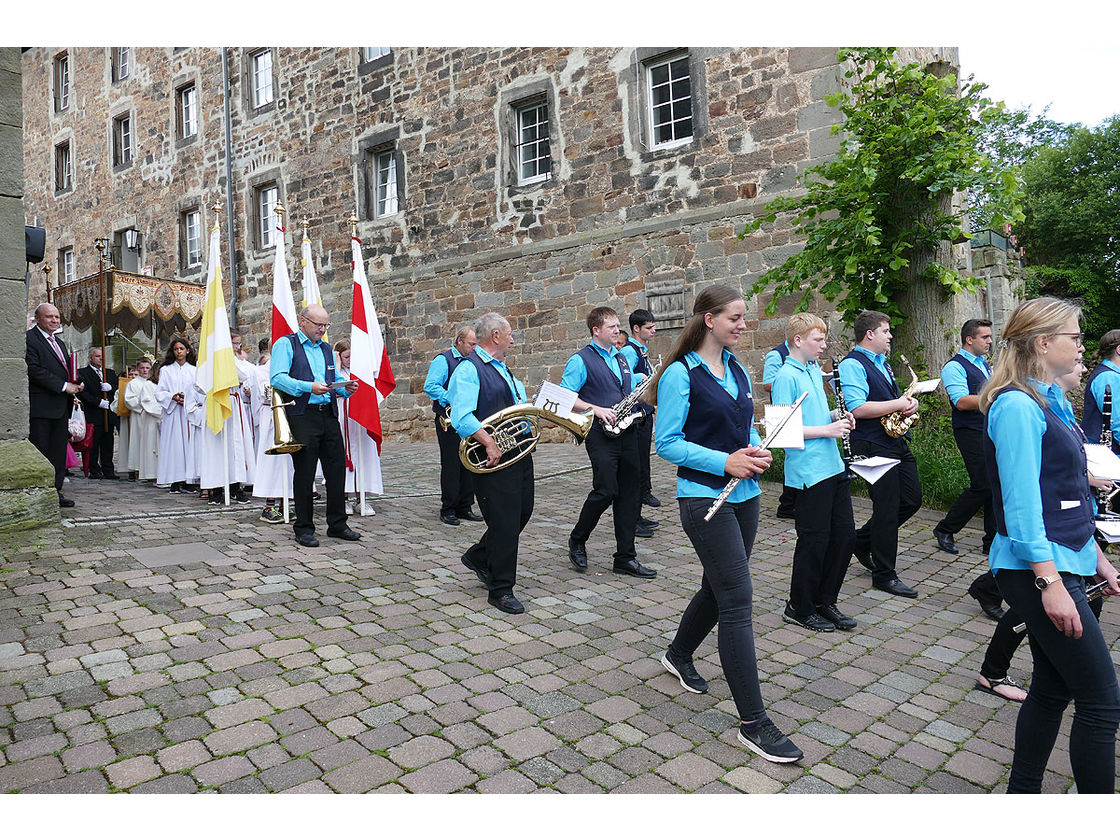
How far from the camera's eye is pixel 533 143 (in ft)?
49.3

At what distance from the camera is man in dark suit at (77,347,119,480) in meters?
11.5

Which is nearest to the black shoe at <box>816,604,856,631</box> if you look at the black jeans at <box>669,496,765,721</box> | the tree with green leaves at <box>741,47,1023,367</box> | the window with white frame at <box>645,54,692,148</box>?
the black jeans at <box>669,496,765,721</box>

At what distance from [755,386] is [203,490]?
8.01m

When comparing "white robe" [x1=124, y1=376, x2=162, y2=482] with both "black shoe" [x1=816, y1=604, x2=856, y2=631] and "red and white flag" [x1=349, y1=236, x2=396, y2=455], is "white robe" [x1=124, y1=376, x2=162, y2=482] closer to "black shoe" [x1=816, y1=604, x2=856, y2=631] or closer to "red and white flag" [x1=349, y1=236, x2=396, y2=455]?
"red and white flag" [x1=349, y1=236, x2=396, y2=455]

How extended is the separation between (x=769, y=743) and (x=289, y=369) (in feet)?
16.9

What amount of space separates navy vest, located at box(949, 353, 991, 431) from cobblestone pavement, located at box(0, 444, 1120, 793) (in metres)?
1.17

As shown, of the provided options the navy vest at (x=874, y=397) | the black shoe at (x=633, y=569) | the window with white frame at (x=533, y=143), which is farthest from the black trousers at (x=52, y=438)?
the window with white frame at (x=533, y=143)

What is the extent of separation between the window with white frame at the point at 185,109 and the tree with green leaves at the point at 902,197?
18.6 m

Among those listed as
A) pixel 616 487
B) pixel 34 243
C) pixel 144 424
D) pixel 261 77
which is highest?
pixel 261 77

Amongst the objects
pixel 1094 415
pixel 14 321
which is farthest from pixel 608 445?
pixel 14 321

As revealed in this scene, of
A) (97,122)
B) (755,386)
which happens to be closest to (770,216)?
(755,386)

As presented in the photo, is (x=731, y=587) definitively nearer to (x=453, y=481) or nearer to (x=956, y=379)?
(x=956, y=379)

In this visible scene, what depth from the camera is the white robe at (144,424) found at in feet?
36.8

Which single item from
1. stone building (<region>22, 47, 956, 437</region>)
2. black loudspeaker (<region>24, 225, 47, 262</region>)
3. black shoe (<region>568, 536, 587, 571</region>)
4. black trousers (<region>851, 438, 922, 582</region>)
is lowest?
black shoe (<region>568, 536, 587, 571</region>)
